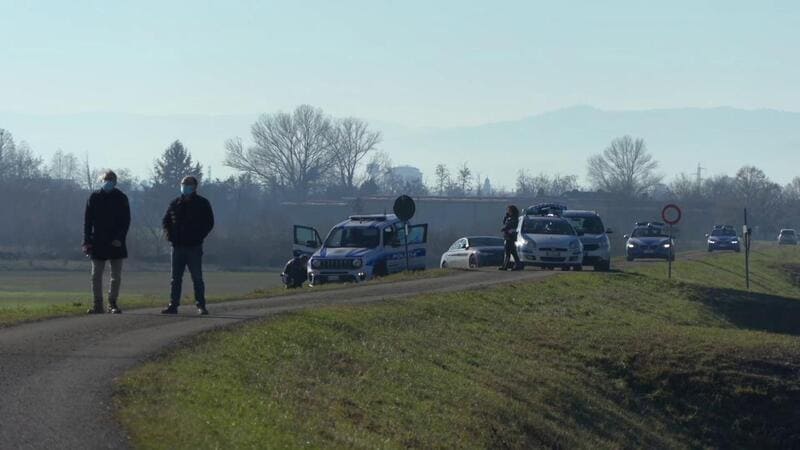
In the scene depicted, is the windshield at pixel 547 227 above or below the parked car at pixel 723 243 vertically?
above

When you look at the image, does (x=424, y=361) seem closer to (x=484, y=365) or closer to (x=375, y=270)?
(x=484, y=365)

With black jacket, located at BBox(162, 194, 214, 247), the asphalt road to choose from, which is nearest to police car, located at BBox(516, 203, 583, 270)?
A: the asphalt road

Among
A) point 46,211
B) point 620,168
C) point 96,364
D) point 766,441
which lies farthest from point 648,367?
point 620,168

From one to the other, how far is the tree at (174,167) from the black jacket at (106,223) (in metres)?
82.5

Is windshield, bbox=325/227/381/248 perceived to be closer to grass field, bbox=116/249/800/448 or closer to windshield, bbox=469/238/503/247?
grass field, bbox=116/249/800/448

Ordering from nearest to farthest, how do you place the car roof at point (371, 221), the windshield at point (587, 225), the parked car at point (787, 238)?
the car roof at point (371, 221), the windshield at point (587, 225), the parked car at point (787, 238)

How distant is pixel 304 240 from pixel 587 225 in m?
9.94

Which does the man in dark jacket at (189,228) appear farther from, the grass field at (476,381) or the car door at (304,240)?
the car door at (304,240)

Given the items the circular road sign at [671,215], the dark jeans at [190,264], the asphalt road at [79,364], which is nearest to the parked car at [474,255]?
Answer: the circular road sign at [671,215]

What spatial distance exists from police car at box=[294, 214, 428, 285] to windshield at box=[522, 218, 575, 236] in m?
3.46

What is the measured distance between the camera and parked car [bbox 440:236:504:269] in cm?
4175

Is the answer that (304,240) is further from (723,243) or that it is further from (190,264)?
(723,243)

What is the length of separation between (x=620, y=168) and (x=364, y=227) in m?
117

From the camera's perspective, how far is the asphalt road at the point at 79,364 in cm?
1024
